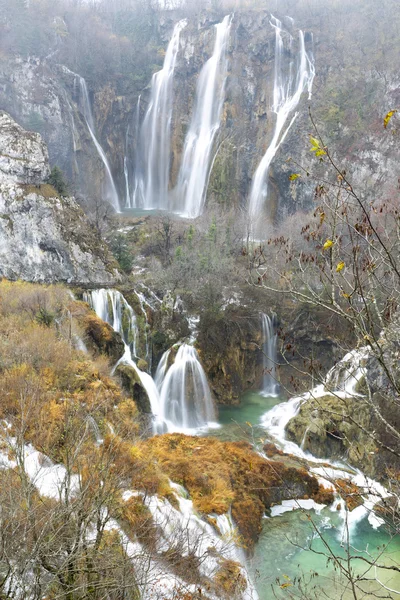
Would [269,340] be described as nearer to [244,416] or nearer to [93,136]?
[244,416]

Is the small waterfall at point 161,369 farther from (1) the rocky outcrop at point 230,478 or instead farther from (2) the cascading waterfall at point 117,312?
(1) the rocky outcrop at point 230,478

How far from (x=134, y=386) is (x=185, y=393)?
313cm

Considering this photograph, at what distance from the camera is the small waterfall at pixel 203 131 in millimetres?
41344

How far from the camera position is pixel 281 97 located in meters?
41.2

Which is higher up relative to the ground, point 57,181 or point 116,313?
point 57,181

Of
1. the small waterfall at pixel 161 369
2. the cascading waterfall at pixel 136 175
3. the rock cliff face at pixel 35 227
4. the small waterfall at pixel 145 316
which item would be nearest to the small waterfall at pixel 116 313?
the small waterfall at pixel 145 316

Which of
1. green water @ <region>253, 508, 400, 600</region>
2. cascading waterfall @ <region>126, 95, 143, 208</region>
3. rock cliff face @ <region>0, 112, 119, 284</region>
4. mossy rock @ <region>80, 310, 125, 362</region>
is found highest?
cascading waterfall @ <region>126, 95, 143, 208</region>

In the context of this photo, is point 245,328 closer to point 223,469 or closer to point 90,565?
point 223,469

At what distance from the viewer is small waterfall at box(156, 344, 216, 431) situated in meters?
19.7

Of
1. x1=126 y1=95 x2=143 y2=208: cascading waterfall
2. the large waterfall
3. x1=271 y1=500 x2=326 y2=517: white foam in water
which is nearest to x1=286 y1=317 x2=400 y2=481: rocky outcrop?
x1=271 y1=500 x2=326 y2=517: white foam in water

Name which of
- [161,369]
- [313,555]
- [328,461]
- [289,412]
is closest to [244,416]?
[289,412]

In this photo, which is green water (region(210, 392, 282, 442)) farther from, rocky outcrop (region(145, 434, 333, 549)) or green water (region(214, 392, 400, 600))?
green water (region(214, 392, 400, 600))

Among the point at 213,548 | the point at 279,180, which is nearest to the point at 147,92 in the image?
the point at 279,180

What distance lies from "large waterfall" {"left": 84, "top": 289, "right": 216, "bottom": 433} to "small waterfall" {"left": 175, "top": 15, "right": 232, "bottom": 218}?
66.5 feet
